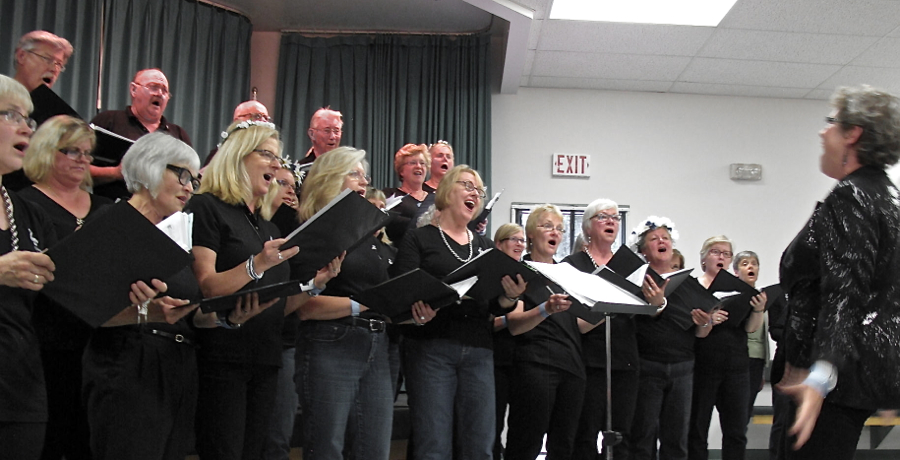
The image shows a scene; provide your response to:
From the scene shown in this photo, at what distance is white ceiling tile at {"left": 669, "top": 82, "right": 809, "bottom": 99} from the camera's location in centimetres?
626

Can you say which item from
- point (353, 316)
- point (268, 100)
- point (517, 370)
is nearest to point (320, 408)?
point (353, 316)

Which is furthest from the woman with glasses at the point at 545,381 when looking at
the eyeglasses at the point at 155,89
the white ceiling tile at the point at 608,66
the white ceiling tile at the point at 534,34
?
the white ceiling tile at the point at 608,66

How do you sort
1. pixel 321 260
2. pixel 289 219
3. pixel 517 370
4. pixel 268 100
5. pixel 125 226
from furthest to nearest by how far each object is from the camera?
pixel 268 100
pixel 517 370
pixel 289 219
pixel 321 260
pixel 125 226

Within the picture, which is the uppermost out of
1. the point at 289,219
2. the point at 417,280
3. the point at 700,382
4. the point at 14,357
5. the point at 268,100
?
the point at 268,100

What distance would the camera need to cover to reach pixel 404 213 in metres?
3.97

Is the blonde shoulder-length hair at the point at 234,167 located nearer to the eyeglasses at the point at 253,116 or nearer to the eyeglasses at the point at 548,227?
the eyeglasses at the point at 253,116

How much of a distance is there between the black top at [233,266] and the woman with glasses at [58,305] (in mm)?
349

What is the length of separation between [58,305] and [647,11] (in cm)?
396

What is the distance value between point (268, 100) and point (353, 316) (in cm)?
376

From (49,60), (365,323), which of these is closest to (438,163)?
(365,323)

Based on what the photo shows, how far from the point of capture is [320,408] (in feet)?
8.31

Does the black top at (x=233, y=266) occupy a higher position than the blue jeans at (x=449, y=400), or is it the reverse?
the black top at (x=233, y=266)

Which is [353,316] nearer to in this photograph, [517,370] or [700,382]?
[517,370]

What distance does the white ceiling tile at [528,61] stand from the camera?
18.2ft
